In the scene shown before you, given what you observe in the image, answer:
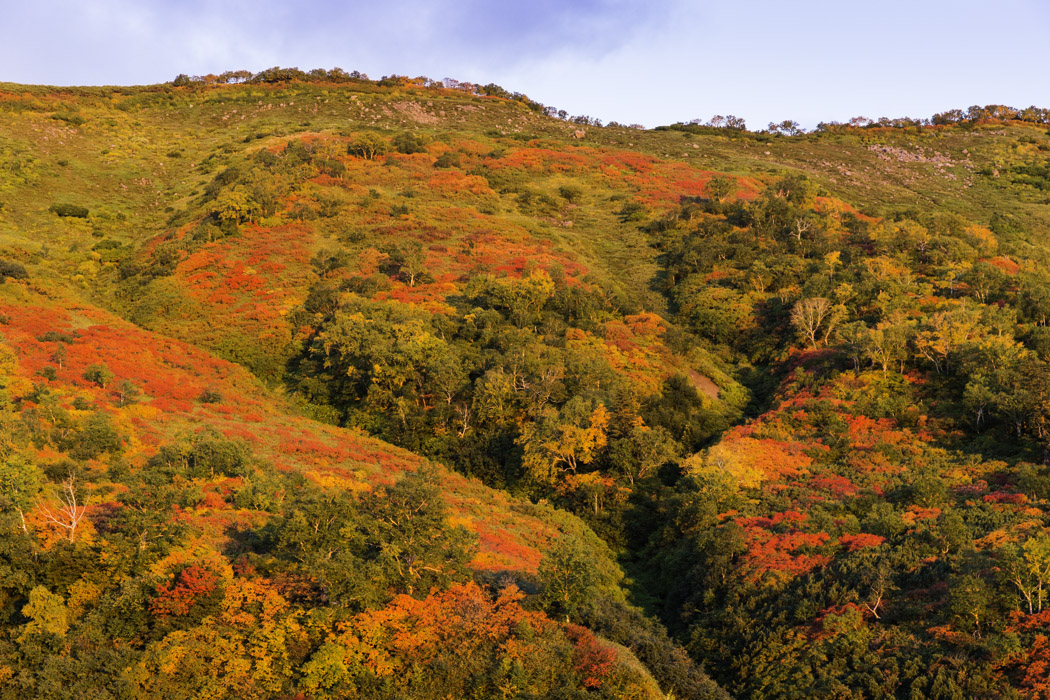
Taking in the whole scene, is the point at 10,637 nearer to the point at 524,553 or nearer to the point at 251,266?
the point at 524,553

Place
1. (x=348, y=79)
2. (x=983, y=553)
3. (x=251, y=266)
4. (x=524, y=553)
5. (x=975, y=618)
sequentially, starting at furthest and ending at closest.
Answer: (x=348, y=79) → (x=251, y=266) → (x=524, y=553) → (x=983, y=553) → (x=975, y=618)

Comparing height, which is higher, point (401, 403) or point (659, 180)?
point (659, 180)

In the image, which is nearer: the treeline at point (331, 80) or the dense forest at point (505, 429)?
the dense forest at point (505, 429)

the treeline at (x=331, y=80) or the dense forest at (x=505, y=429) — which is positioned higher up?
the treeline at (x=331, y=80)

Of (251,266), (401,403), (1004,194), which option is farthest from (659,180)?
(401,403)

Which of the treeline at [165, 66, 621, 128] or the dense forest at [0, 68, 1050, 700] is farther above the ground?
the treeline at [165, 66, 621, 128]

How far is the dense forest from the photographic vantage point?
2730cm

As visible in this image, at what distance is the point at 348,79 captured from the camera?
151 m

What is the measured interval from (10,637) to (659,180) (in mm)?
94527

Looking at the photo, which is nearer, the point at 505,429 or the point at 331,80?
the point at 505,429

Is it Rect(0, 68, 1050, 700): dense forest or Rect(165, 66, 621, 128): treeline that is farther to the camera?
Rect(165, 66, 621, 128): treeline

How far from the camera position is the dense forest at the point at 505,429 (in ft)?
89.6

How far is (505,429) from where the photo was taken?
A: 51.6 m

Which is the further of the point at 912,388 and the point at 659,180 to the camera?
the point at 659,180
